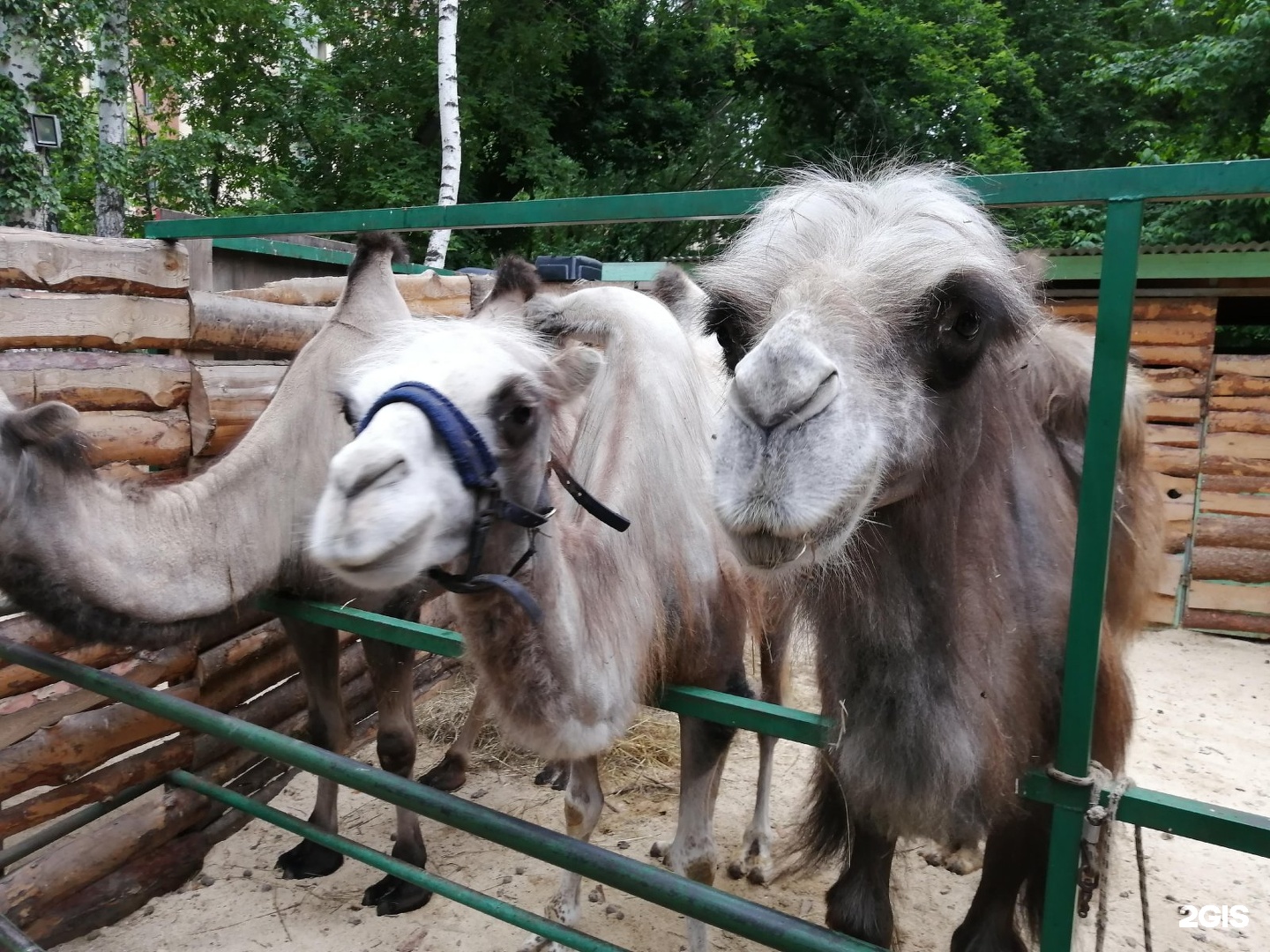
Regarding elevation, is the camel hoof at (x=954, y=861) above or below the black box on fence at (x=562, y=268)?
below

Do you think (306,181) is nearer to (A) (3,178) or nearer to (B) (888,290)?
(A) (3,178)

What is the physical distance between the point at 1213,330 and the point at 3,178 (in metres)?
11.3

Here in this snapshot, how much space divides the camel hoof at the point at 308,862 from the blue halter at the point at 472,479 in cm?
236

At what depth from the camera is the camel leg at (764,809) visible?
3.58 m

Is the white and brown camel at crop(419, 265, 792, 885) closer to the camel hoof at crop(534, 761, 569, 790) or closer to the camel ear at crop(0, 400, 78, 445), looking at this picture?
the camel hoof at crop(534, 761, 569, 790)

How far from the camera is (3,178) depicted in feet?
27.5

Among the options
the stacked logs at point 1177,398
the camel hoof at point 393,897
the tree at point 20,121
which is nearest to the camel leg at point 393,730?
the camel hoof at point 393,897

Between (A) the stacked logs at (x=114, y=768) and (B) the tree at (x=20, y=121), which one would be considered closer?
(A) the stacked logs at (x=114, y=768)

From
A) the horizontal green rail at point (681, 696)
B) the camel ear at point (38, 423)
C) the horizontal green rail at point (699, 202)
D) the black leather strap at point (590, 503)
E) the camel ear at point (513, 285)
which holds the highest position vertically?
the horizontal green rail at point (699, 202)

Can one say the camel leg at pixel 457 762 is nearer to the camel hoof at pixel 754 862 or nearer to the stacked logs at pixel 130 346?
the camel hoof at pixel 754 862

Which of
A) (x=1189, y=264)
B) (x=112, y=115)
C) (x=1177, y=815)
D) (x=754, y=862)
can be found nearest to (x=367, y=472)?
(x=1177, y=815)

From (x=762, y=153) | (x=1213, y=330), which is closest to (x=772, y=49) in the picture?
(x=762, y=153)

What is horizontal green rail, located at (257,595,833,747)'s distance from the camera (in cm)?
170

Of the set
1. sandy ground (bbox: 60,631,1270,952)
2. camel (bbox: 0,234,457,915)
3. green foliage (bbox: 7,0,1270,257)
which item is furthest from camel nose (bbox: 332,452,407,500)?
green foliage (bbox: 7,0,1270,257)
